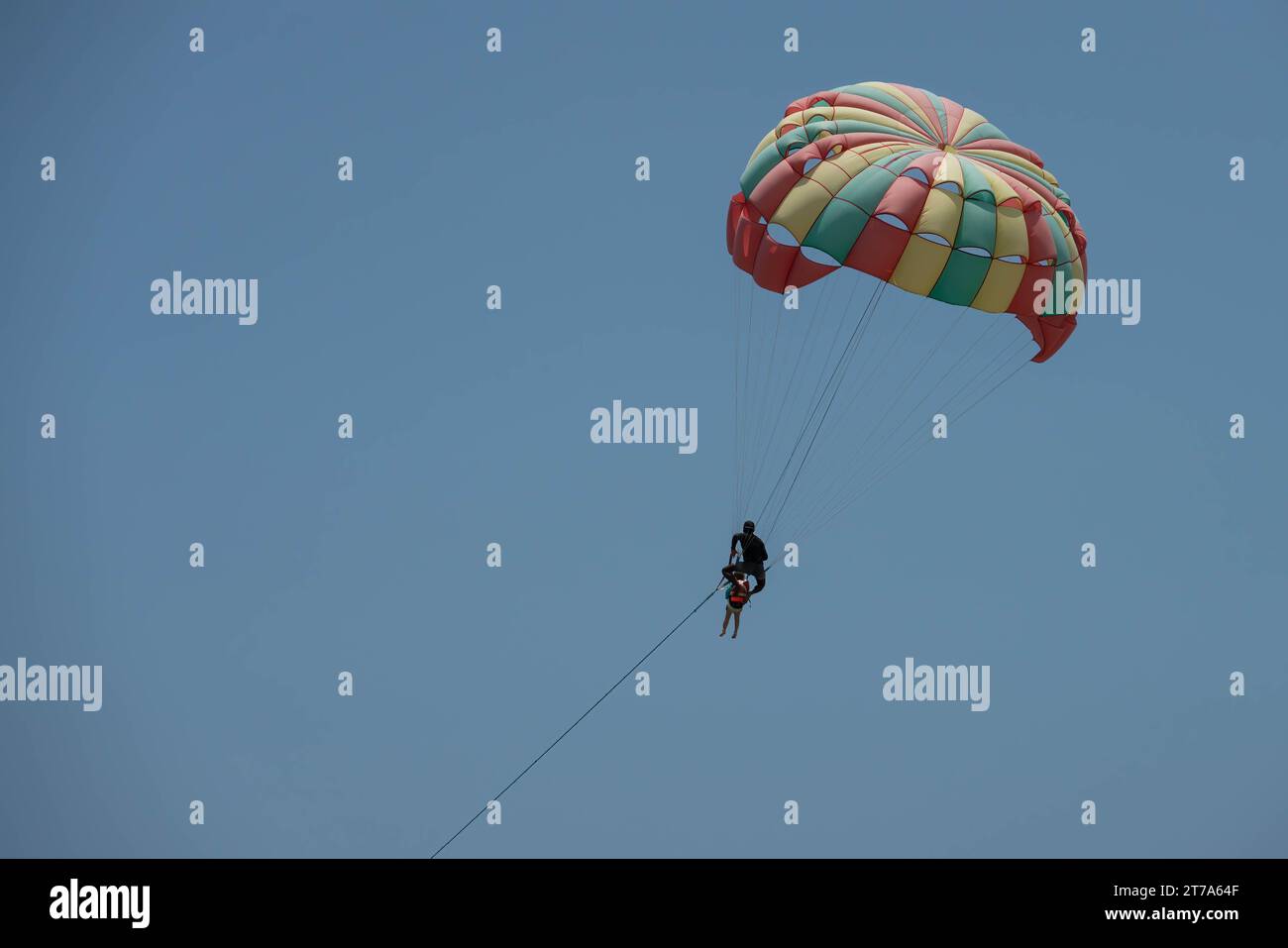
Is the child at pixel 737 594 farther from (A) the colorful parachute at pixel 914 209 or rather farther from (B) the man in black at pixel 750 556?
(A) the colorful parachute at pixel 914 209

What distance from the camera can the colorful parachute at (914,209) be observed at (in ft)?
116

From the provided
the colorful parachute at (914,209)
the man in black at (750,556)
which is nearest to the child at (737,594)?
the man in black at (750,556)

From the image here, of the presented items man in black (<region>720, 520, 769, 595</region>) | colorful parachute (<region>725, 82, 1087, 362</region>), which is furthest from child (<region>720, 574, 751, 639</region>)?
colorful parachute (<region>725, 82, 1087, 362</region>)

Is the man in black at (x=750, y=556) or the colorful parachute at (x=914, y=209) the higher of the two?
the colorful parachute at (x=914, y=209)

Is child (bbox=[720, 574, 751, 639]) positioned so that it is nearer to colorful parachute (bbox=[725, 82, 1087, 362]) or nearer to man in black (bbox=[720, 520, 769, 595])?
man in black (bbox=[720, 520, 769, 595])

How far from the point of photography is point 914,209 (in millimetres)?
35281

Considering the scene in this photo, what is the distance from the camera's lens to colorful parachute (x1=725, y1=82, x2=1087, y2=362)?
116ft

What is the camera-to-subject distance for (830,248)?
3581cm
